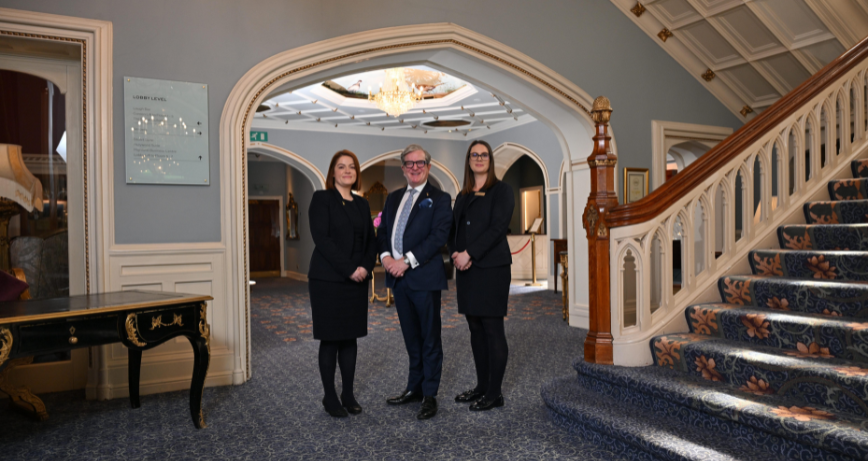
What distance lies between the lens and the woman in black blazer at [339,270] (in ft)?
9.97

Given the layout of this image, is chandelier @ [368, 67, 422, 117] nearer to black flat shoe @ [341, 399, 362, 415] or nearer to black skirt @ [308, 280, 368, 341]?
black skirt @ [308, 280, 368, 341]

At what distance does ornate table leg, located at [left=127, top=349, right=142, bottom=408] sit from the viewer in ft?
11.3

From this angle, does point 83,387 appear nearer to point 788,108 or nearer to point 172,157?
point 172,157

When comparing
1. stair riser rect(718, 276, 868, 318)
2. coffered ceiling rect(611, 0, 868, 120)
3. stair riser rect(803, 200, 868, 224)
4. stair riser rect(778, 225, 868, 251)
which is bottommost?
stair riser rect(718, 276, 868, 318)

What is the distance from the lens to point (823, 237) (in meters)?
3.25

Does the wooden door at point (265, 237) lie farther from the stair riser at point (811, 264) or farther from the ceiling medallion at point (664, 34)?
the stair riser at point (811, 264)

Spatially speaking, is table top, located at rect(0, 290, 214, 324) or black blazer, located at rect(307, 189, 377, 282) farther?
black blazer, located at rect(307, 189, 377, 282)

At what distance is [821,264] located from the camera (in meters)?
3.03

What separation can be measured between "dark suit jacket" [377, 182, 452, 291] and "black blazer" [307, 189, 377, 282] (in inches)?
10.4

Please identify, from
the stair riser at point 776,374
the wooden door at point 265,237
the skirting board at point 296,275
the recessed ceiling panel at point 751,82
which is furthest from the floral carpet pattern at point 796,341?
the wooden door at point 265,237

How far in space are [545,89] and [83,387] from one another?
4423 mm

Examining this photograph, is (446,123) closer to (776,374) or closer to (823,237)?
(823,237)

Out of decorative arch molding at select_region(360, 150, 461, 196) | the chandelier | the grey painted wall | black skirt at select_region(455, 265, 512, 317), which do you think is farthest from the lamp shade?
decorative arch molding at select_region(360, 150, 461, 196)

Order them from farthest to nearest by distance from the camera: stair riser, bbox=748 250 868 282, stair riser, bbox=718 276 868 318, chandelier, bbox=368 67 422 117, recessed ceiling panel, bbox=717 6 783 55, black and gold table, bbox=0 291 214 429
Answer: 1. chandelier, bbox=368 67 422 117
2. recessed ceiling panel, bbox=717 6 783 55
3. stair riser, bbox=748 250 868 282
4. stair riser, bbox=718 276 868 318
5. black and gold table, bbox=0 291 214 429
